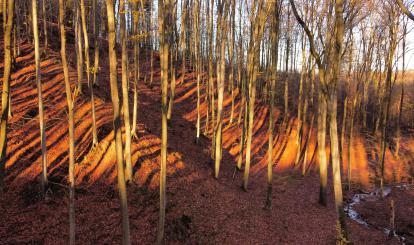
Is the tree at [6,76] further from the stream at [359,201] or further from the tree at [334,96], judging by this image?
the stream at [359,201]

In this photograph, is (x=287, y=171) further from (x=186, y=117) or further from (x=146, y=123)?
(x=146, y=123)

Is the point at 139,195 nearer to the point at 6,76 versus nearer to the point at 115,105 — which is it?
the point at 115,105

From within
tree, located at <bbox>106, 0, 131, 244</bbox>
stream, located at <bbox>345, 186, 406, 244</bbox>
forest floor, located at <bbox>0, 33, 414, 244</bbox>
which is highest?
tree, located at <bbox>106, 0, 131, 244</bbox>

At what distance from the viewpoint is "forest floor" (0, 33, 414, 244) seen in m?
9.41

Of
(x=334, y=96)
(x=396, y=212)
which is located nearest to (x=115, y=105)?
(x=334, y=96)

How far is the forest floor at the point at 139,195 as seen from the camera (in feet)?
30.9

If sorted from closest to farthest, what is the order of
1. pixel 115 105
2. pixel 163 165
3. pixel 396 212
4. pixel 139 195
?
1. pixel 115 105
2. pixel 163 165
3. pixel 139 195
4. pixel 396 212

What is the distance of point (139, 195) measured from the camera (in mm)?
11297

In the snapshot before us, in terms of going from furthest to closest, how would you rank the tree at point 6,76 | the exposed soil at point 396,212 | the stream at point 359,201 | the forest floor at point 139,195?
the exposed soil at point 396,212, the stream at point 359,201, the forest floor at point 139,195, the tree at point 6,76

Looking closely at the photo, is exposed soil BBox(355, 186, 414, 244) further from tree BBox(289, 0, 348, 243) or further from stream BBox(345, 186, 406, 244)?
tree BBox(289, 0, 348, 243)

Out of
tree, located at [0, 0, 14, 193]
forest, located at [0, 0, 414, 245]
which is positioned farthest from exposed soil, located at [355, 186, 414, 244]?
tree, located at [0, 0, 14, 193]

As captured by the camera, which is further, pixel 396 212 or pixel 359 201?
pixel 359 201

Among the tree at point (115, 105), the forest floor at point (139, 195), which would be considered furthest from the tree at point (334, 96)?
the tree at point (115, 105)

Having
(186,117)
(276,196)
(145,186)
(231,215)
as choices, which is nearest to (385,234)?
(276,196)
